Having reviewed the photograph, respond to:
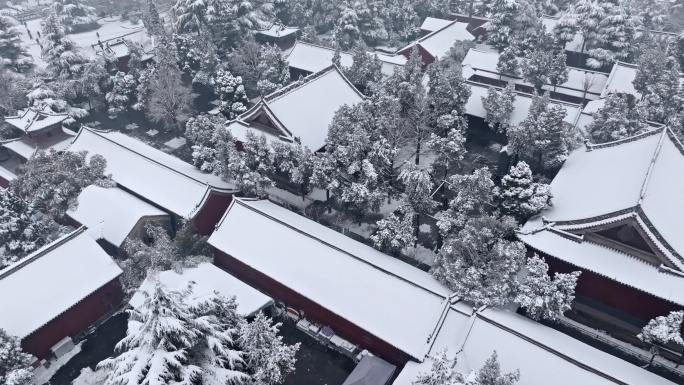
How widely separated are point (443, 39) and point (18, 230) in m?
50.6

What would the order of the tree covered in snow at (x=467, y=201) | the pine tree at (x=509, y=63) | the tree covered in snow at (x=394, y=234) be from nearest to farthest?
the tree covered in snow at (x=467, y=201) → the tree covered in snow at (x=394, y=234) → the pine tree at (x=509, y=63)

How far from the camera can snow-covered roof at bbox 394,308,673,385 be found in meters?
19.7

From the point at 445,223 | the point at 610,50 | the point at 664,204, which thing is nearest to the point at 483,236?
the point at 445,223

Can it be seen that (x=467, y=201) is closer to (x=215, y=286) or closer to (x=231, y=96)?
(x=215, y=286)

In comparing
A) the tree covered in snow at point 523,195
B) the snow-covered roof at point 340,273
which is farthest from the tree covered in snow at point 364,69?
the tree covered in snow at point 523,195

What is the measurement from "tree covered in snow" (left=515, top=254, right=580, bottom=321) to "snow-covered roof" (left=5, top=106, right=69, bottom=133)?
4136 centimetres

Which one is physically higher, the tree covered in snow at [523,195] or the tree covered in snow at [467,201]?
the tree covered in snow at [523,195]

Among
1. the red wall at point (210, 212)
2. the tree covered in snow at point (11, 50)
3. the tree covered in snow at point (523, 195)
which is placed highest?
the tree covered in snow at point (523, 195)

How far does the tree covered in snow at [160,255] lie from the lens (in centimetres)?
2703

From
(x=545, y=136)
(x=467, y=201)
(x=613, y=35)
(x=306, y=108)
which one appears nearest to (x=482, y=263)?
(x=467, y=201)

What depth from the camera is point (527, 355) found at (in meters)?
20.6

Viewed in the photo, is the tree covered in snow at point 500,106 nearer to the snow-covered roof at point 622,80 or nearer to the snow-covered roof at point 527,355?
the snow-covered roof at point 622,80

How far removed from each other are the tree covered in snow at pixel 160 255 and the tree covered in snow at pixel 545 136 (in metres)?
23.9

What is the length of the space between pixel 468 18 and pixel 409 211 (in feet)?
176
